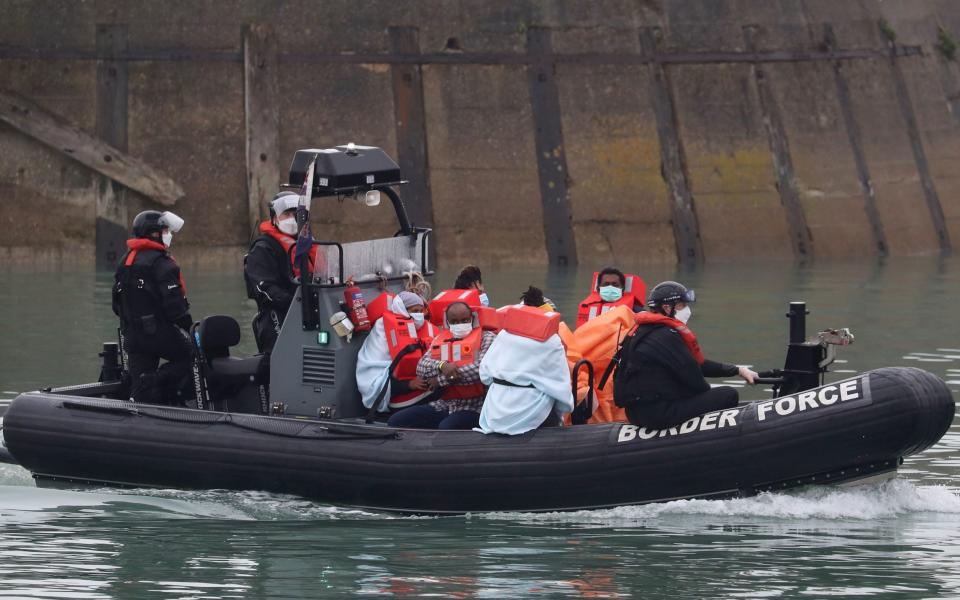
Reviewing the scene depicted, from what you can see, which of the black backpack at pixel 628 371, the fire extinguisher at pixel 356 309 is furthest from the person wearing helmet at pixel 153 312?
the black backpack at pixel 628 371

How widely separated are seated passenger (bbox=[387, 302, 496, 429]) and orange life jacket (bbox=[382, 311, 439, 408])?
0.29m

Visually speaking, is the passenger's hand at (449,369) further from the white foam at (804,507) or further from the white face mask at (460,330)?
the white foam at (804,507)

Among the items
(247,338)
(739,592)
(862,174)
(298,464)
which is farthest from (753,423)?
(862,174)

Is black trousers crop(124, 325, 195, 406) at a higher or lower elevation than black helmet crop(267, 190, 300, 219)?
lower

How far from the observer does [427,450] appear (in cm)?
1111

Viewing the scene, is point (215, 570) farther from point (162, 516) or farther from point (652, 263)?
point (652, 263)

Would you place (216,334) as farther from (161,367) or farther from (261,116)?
(261,116)

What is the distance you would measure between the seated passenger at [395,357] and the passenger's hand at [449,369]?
41 cm

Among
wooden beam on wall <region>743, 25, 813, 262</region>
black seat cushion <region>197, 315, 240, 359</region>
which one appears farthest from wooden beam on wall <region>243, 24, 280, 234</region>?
black seat cushion <region>197, 315, 240, 359</region>

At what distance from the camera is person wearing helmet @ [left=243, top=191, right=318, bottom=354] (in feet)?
39.8

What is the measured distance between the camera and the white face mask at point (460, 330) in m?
11.4

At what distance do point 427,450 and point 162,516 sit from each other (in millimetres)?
1712

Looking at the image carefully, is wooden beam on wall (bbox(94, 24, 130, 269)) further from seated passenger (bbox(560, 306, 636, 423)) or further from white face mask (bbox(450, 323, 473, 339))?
white face mask (bbox(450, 323, 473, 339))

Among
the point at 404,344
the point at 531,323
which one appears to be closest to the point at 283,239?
the point at 404,344
